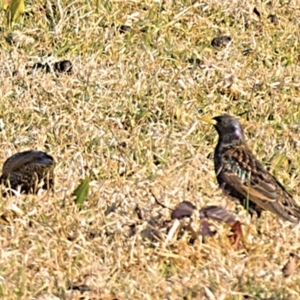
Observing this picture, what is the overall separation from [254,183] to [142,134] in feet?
3.97

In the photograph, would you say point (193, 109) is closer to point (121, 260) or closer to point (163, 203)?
point (163, 203)

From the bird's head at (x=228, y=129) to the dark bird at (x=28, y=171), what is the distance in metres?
0.97

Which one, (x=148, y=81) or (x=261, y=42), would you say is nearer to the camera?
(x=148, y=81)

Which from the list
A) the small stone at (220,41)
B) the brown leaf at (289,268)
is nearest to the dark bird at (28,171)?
the brown leaf at (289,268)

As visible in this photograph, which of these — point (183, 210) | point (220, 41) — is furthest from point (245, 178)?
point (220, 41)

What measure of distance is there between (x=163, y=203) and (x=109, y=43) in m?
2.52

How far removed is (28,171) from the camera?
5953 mm

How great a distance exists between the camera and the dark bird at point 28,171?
19.4 ft

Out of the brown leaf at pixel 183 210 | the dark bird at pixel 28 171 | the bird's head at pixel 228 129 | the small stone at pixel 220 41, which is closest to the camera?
the brown leaf at pixel 183 210

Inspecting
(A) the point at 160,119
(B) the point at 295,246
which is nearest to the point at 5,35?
(A) the point at 160,119

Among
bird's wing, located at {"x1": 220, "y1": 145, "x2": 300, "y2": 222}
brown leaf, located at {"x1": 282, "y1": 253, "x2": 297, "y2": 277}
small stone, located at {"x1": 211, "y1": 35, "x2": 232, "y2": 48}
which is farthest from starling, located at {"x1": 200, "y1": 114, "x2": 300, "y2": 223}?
small stone, located at {"x1": 211, "y1": 35, "x2": 232, "y2": 48}

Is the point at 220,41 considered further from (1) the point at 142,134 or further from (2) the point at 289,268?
(2) the point at 289,268

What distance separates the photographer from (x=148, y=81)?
24.7ft

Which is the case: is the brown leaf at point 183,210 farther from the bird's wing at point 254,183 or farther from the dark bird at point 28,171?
the dark bird at point 28,171
